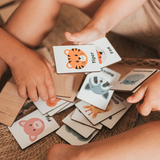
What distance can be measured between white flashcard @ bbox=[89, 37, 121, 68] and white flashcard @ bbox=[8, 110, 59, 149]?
383 mm

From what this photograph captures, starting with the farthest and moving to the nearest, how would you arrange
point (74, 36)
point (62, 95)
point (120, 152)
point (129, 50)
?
point (129, 50) < point (62, 95) < point (74, 36) < point (120, 152)

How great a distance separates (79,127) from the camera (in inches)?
29.8

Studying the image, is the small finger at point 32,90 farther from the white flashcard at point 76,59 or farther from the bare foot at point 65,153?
the bare foot at point 65,153

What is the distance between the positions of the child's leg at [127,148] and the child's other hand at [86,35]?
1.42ft

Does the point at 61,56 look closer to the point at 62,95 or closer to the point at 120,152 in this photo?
the point at 62,95

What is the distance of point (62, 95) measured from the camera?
0.82 m

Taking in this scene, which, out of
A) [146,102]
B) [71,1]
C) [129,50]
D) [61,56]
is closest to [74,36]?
[61,56]

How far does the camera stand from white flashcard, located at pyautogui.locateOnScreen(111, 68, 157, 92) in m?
0.71

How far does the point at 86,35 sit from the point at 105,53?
136 millimetres

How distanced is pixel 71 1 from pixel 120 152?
0.75m

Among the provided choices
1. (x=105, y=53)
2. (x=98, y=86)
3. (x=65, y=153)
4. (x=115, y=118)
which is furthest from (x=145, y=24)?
(x=65, y=153)

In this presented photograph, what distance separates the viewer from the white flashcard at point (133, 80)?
2.34 feet

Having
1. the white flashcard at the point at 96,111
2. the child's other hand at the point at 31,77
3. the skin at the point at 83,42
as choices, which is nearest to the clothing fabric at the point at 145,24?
the skin at the point at 83,42

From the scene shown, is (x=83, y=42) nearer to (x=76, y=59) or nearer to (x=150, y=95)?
(x=76, y=59)
